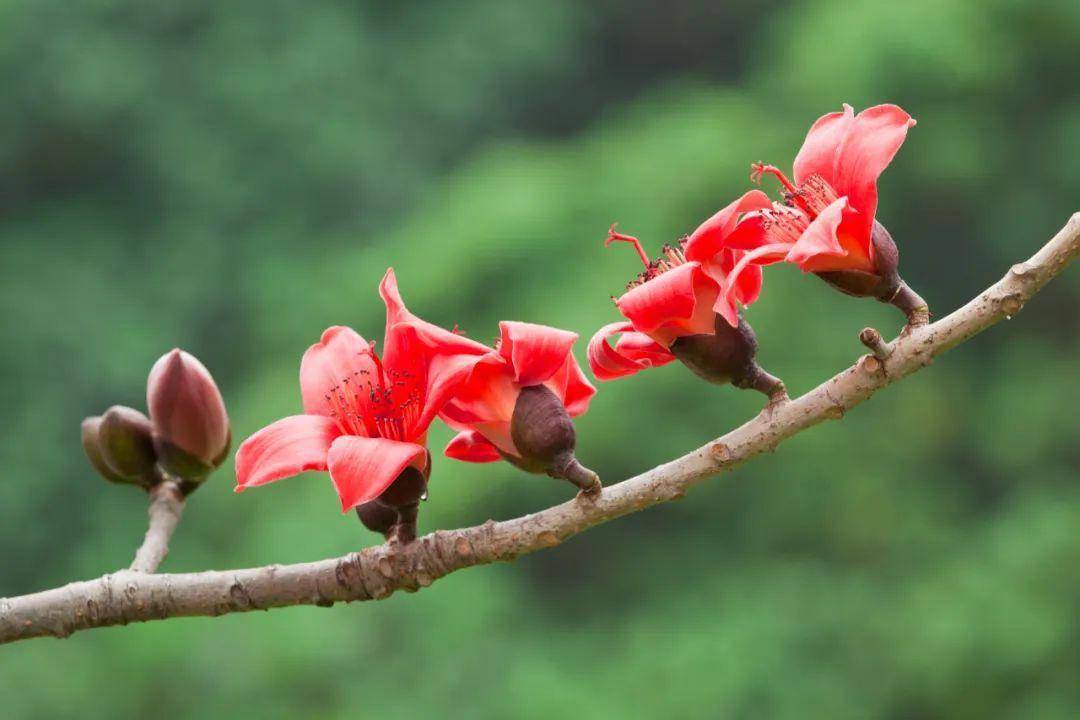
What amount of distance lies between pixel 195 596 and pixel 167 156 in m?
6.18

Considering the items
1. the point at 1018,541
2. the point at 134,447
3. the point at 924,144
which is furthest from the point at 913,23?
the point at 134,447

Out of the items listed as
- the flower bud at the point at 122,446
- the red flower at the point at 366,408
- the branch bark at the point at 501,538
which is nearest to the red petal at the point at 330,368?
the red flower at the point at 366,408

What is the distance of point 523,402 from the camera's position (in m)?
0.83

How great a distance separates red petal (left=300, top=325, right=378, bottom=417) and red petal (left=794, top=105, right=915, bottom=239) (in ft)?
1.00

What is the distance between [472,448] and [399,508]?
64 mm

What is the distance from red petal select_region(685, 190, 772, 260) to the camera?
0.80 metres

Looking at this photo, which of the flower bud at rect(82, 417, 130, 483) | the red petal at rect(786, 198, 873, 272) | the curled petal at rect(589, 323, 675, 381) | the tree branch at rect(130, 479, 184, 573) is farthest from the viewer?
Answer: the flower bud at rect(82, 417, 130, 483)

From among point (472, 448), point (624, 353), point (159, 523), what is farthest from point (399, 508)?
point (159, 523)

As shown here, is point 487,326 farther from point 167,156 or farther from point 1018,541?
point 167,156

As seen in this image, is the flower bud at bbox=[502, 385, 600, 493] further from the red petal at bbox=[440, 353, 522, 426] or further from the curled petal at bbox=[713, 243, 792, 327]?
the curled petal at bbox=[713, 243, 792, 327]

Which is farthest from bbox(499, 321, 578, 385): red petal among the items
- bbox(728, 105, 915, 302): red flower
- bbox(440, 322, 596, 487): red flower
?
bbox(728, 105, 915, 302): red flower

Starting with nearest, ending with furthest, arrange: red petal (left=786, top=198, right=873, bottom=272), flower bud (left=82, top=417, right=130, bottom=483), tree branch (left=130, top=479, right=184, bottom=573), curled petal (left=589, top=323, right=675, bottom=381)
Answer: red petal (left=786, top=198, right=873, bottom=272)
curled petal (left=589, top=323, right=675, bottom=381)
tree branch (left=130, top=479, right=184, bottom=573)
flower bud (left=82, top=417, right=130, bottom=483)

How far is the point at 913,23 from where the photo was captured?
202 inches

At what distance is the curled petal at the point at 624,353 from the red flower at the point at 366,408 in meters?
0.09
